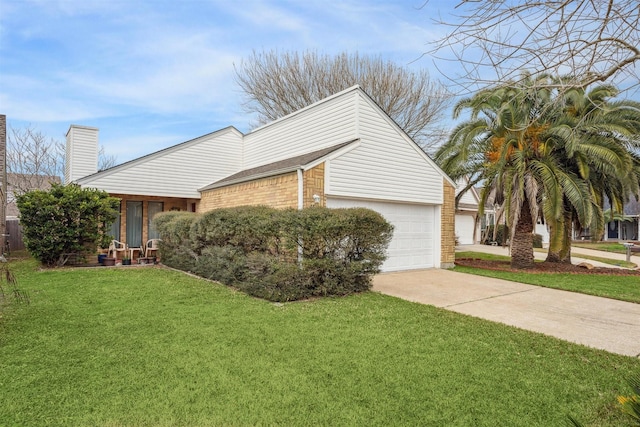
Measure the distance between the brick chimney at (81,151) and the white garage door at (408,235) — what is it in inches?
469

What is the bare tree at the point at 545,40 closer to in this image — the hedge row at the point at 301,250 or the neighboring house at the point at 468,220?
the hedge row at the point at 301,250

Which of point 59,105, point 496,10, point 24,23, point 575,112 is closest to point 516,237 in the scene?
point 575,112

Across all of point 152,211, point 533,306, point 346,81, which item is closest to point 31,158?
point 152,211

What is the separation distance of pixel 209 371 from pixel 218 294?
4.21 m

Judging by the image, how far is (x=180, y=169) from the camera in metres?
16.0

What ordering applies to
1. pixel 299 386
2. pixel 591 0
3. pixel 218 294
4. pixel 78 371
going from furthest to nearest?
pixel 218 294, pixel 78 371, pixel 299 386, pixel 591 0

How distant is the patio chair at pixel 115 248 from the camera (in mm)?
14259

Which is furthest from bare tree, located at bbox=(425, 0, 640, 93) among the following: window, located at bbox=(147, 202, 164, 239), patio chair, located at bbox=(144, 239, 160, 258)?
window, located at bbox=(147, 202, 164, 239)

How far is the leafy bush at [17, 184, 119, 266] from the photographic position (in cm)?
1138

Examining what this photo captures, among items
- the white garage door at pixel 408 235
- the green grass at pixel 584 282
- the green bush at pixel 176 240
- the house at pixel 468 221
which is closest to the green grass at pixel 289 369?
the green bush at pixel 176 240

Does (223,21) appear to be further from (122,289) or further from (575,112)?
(575,112)

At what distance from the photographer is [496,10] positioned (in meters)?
3.50

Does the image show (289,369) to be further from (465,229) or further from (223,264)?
(465,229)

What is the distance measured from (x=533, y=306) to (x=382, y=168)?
5700 millimetres
